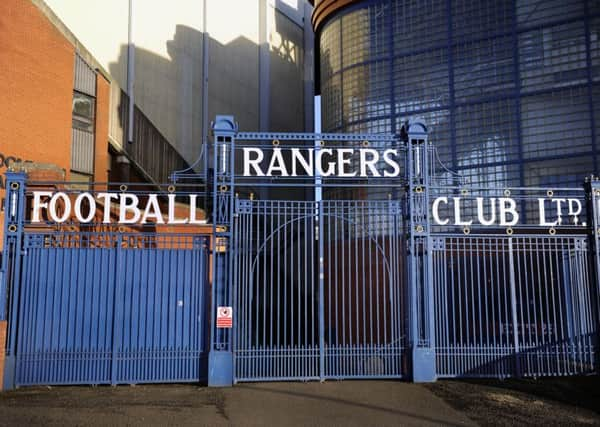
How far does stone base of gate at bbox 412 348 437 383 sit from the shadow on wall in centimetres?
1183

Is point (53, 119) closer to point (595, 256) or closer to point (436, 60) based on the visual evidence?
point (436, 60)

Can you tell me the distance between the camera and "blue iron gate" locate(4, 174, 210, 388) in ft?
36.5

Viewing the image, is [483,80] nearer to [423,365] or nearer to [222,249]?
[423,365]

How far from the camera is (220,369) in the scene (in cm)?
1112

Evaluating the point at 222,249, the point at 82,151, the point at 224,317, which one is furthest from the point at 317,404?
the point at 82,151

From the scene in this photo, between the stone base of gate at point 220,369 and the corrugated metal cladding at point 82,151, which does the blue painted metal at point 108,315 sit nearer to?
the stone base of gate at point 220,369

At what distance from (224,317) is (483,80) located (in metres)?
12.0

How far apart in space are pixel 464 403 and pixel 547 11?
13.1m

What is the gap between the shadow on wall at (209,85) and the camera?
75.4 ft

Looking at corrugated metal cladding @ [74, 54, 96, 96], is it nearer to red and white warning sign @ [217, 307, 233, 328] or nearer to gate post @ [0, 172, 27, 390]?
gate post @ [0, 172, 27, 390]

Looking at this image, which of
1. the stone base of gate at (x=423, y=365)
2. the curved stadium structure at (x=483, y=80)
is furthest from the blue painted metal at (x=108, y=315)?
the curved stadium structure at (x=483, y=80)

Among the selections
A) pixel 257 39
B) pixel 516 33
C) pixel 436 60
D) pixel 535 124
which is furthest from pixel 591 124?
pixel 257 39

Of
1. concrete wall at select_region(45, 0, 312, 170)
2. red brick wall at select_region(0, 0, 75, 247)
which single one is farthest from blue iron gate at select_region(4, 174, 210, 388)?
concrete wall at select_region(45, 0, 312, 170)

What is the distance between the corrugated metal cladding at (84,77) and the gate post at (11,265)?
6.23m
